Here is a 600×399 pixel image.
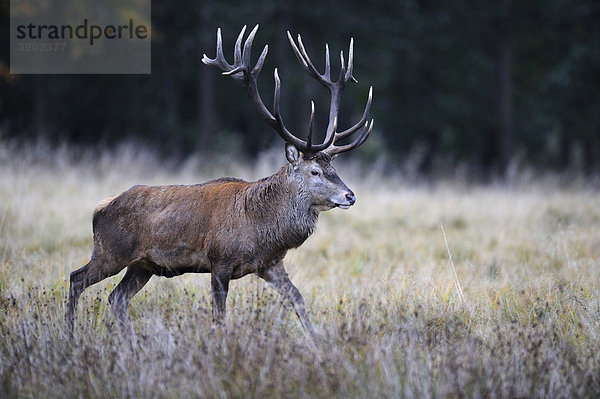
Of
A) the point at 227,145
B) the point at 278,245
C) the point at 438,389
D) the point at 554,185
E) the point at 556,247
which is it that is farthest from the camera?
the point at 227,145

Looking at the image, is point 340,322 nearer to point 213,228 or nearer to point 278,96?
point 213,228

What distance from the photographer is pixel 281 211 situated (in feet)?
19.4

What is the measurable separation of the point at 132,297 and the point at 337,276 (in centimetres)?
228

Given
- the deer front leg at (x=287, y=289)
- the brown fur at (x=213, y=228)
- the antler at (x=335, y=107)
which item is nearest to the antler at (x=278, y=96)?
the antler at (x=335, y=107)

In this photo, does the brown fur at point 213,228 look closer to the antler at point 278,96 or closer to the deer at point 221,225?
the deer at point 221,225

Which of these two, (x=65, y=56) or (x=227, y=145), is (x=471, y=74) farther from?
(x=65, y=56)

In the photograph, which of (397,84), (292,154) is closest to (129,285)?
(292,154)

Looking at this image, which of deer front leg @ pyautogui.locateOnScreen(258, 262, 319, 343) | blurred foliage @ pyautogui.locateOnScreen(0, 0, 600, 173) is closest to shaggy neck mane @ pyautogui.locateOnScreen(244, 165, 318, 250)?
deer front leg @ pyautogui.locateOnScreen(258, 262, 319, 343)

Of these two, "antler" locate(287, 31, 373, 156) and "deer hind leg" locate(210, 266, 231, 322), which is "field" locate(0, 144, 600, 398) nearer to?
"deer hind leg" locate(210, 266, 231, 322)

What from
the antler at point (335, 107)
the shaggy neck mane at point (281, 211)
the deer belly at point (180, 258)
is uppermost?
the antler at point (335, 107)

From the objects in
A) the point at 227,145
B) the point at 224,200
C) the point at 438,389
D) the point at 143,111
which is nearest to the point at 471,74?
the point at 227,145

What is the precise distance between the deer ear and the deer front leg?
0.85 m

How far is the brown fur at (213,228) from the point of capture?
5691 millimetres

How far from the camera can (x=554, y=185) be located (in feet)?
49.1
